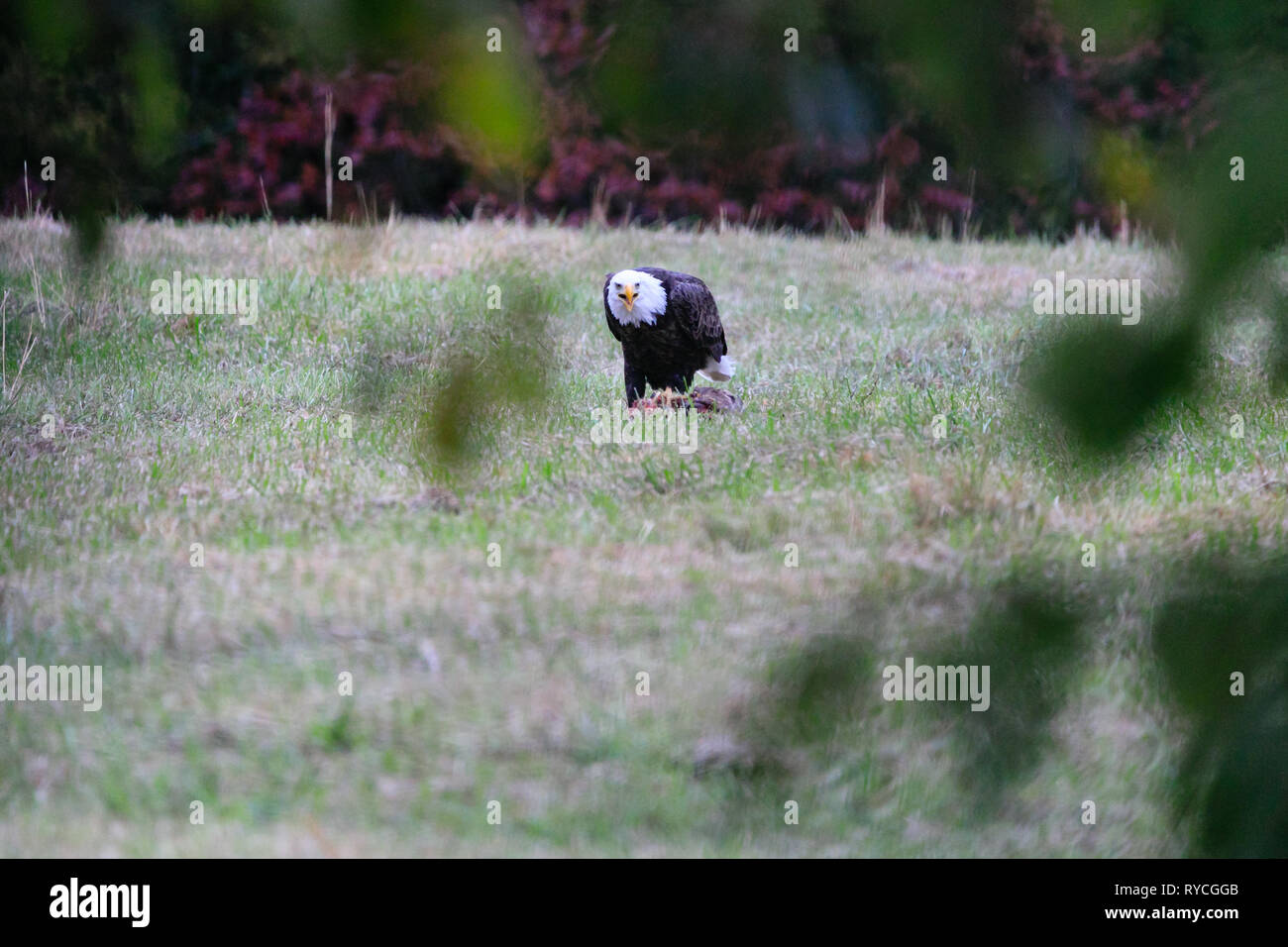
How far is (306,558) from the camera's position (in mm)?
5012

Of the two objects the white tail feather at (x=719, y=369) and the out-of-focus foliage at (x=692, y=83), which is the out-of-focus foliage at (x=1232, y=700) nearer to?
the out-of-focus foliage at (x=692, y=83)

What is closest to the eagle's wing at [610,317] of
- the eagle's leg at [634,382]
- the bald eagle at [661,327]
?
the bald eagle at [661,327]

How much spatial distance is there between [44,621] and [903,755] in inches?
135

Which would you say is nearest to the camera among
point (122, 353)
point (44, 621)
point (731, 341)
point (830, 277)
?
point (44, 621)

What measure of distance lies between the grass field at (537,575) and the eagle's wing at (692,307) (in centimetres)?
44

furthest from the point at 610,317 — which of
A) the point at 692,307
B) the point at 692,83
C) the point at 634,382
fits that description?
the point at 692,83

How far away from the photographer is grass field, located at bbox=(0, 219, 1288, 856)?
4.89 ft

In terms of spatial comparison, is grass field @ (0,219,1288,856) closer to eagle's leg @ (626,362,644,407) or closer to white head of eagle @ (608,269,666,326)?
eagle's leg @ (626,362,644,407)

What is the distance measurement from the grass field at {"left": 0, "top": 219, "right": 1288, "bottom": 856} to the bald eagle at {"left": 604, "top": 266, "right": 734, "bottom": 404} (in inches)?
10.0

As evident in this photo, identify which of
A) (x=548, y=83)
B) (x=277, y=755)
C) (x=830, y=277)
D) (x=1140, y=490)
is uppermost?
(x=830, y=277)

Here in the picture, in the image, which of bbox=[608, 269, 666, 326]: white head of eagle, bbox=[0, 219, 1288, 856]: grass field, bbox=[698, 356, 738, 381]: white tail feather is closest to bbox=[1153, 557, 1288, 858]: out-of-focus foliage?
bbox=[0, 219, 1288, 856]: grass field

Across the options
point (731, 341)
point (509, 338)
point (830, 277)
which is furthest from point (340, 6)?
point (830, 277)

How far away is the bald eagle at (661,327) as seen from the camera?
6434 mm
